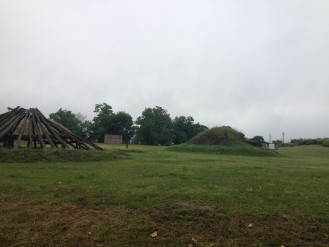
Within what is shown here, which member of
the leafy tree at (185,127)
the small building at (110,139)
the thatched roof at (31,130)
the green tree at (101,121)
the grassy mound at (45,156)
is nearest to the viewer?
the grassy mound at (45,156)

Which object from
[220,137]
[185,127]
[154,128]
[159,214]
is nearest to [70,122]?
[154,128]

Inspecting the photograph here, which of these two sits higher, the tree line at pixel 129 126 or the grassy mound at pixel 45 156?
the tree line at pixel 129 126

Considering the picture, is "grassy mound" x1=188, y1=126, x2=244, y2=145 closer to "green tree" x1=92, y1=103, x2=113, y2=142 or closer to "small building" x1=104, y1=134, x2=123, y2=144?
"small building" x1=104, y1=134, x2=123, y2=144

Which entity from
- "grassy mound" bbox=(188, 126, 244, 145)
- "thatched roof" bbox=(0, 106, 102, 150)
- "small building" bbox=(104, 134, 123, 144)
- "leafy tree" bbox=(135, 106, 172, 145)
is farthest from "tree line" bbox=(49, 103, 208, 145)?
"thatched roof" bbox=(0, 106, 102, 150)

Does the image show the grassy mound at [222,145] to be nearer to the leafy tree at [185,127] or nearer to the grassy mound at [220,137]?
the grassy mound at [220,137]

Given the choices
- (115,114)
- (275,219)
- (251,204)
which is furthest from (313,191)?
(115,114)

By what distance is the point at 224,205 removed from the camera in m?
6.32

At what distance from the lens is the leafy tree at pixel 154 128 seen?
227 feet

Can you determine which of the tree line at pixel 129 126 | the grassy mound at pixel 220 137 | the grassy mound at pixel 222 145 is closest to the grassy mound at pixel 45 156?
the grassy mound at pixel 222 145

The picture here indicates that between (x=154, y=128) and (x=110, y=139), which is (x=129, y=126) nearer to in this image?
(x=154, y=128)

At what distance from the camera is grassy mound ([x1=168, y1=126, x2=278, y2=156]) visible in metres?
31.1

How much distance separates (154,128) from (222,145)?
38.1 meters

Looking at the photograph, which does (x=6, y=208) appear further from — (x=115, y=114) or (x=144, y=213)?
(x=115, y=114)

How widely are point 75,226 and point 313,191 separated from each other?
21.4ft
